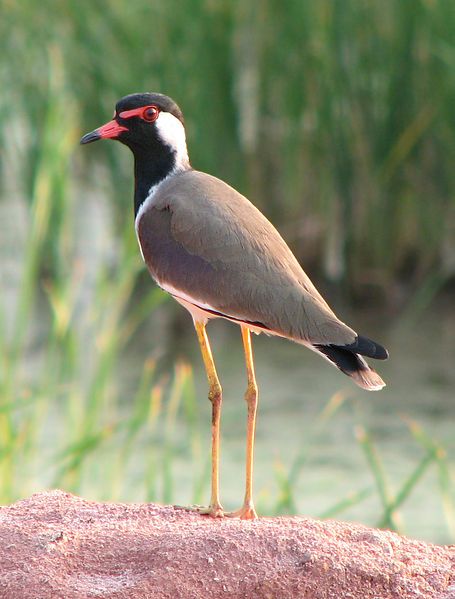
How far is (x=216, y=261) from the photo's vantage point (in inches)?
119

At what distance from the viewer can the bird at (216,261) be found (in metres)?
2.90

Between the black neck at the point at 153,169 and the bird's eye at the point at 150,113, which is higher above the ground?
the bird's eye at the point at 150,113

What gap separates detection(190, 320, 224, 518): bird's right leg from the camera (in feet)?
9.83

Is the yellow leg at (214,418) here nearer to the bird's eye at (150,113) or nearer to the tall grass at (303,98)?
the bird's eye at (150,113)

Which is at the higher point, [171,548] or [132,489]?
[171,548]

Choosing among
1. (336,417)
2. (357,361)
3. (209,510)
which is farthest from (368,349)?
(336,417)

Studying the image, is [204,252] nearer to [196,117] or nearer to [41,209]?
[41,209]

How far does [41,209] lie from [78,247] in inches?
169

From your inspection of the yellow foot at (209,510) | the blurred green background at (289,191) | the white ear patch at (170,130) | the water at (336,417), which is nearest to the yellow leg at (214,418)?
the yellow foot at (209,510)

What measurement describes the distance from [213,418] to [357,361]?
1.50ft

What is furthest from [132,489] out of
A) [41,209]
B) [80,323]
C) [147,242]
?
[147,242]

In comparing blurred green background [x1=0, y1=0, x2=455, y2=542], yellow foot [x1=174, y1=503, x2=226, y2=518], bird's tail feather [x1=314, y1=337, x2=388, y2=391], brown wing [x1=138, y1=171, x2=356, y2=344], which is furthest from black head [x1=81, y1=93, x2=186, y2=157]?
blurred green background [x1=0, y1=0, x2=455, y2=542]

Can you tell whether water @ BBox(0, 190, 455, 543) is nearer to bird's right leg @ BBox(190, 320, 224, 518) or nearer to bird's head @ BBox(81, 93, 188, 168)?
bird's right leg @ BBox(190, 320, 224, 518)

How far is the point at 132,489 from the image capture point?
6441mm
